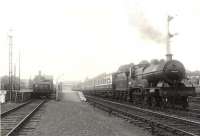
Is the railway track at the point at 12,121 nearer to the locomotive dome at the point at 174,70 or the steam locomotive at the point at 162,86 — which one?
the steam locomotive at the point at 162,86

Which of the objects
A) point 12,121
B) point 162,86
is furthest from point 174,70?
point 12,121

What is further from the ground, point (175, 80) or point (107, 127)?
point (175, 80)

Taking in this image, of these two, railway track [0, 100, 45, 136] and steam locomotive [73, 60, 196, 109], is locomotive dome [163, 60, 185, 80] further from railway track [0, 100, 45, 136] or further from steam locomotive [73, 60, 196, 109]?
railway track [0, 100, 45, 136]

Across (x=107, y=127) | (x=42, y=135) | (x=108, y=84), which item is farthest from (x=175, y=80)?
(x=108, y=84)

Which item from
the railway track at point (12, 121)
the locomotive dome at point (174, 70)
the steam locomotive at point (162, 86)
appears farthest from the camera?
the locomotive dome at point (174, 70)

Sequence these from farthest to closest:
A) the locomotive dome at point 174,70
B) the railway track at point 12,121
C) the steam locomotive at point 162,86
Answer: the locomotive dome at point 174,70, the steam locomotive at point 162,86, the railway track at point 12,121

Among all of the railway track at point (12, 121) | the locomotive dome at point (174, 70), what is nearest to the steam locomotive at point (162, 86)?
the locomotive dome at point (174, 70)

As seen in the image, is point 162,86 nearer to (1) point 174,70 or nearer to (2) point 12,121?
(1) point 174,70

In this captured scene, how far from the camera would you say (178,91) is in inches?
790

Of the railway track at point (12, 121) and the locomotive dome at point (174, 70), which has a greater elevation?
the locomotive dome at point (174, 70)

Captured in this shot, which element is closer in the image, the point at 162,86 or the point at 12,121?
the point at 12,121

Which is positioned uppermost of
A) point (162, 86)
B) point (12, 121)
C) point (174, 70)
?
point (174, 70)

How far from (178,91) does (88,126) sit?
9.03 meters

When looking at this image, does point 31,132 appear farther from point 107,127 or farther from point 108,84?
point 108,84
